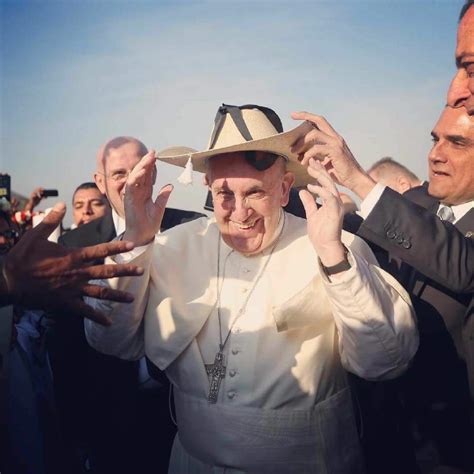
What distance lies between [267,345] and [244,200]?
741 millimetres

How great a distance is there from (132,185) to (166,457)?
259cm

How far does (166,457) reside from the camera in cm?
397

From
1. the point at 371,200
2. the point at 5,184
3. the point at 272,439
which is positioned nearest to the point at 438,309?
the point at 371,200

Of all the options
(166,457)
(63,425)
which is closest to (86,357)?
(63,425)

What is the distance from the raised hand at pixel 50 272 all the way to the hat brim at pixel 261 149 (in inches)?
33.1

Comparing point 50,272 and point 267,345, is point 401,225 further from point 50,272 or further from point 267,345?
point 50,272

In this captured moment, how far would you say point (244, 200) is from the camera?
2.52 m

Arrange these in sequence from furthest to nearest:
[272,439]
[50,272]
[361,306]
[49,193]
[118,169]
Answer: [49,193] < [118,169] < [272,439] < [361,306] < [50,272]

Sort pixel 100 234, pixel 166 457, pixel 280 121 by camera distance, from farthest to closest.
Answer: pixel 100 234
pixel 166 457
pixel 280 121

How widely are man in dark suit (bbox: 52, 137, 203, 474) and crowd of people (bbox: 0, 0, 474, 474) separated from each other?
106 cm

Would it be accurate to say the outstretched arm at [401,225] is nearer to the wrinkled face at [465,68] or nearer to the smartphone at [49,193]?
the wrinkled face at [465,68]

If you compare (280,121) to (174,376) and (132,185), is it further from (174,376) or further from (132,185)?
(174,376)

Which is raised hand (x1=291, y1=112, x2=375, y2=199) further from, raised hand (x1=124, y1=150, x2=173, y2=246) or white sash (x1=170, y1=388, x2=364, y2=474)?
white sash (x1=170, y1=388, x2=364, y2=474)

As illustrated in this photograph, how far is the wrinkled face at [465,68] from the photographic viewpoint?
7.97 ft
